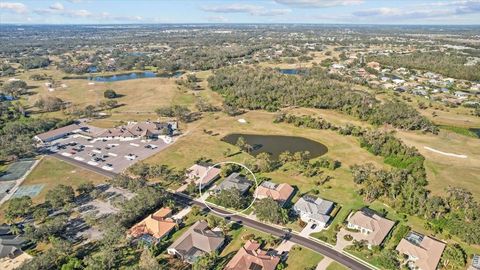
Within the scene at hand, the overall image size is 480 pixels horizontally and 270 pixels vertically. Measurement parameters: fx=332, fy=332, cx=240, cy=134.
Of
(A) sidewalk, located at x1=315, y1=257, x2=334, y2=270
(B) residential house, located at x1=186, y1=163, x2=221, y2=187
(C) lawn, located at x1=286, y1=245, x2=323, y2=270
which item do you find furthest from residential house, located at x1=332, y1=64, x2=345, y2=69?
(A) sidewalk, located at x1=315, y1=257, x2=334, y2=270

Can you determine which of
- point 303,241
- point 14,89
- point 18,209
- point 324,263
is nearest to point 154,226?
point 303,241

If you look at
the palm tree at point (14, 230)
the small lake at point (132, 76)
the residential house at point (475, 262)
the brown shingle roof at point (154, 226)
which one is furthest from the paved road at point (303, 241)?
the small lake at point (132, 76)

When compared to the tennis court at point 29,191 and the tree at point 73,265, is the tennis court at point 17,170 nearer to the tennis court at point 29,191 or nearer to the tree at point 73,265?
the tennis court at point 29,191

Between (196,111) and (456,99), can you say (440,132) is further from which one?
(196,111)

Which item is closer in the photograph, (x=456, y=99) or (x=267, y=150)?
(x=267, y=150)

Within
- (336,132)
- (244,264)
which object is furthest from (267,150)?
(244,264)

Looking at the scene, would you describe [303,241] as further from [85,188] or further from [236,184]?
[85,188]
